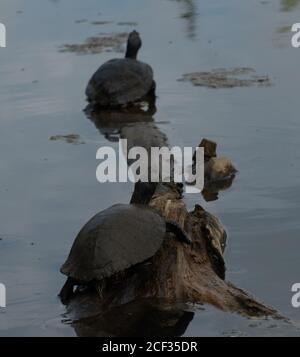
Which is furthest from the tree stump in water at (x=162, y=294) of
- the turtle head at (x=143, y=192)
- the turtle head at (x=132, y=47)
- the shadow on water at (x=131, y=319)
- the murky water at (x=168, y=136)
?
the turtle head at (x=132, y=47)

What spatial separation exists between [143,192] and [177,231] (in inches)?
25.2

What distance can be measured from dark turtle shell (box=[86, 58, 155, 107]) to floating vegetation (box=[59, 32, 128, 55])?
3068 millimetres

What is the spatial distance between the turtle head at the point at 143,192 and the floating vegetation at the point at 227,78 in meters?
6.38

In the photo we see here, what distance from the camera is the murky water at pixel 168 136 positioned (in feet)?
23.6

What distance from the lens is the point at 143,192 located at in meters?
7.38

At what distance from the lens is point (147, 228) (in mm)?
6695

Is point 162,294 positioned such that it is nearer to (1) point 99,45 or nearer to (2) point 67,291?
(2) point 67,291

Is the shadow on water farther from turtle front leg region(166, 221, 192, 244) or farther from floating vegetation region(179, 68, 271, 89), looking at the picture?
floating vegetation region(179, 68, 271, 89)

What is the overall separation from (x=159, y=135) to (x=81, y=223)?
3144 mm

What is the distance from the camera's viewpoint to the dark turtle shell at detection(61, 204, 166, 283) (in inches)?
254

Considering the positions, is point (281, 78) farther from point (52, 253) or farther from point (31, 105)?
point (52, 253)
